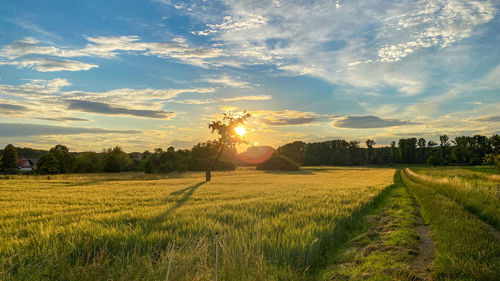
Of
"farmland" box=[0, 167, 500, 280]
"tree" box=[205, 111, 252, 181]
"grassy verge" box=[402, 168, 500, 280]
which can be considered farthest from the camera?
"tree" box=[205, 111, 252, 181]

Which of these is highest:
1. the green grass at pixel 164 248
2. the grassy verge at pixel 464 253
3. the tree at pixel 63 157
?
the tree at pixel 63 157

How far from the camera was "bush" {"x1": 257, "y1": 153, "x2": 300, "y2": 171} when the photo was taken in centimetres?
8525

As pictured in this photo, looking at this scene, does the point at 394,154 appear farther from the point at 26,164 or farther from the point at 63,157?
the point at 26,164

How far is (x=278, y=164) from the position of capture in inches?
3406

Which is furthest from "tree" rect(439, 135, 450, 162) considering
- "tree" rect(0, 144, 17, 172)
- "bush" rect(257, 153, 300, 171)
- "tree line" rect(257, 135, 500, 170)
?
"tree" rect(0, 144, 17, 172)

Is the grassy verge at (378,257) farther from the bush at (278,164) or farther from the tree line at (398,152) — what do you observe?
the tree line at (398,152)

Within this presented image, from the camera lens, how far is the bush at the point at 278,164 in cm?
8525

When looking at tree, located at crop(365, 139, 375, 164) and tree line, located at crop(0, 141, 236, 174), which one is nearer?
tree line, located at crop(0, 141, 236, 174)

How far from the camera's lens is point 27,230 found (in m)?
8.04

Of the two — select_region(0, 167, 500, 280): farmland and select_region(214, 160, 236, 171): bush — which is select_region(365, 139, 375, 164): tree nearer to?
select_region(214, 160, 236, 171): bush

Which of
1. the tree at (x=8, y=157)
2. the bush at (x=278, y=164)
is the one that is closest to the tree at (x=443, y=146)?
the bush at (x=278, y=164)

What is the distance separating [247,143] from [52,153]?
190 ft

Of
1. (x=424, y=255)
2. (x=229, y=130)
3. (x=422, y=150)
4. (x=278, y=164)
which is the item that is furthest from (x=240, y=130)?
(x=422, y=150)

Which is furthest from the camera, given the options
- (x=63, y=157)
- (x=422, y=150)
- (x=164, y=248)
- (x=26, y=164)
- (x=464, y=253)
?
(x=422, y=150)
